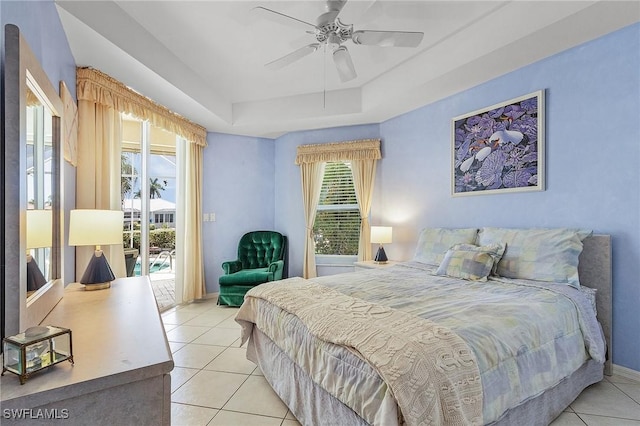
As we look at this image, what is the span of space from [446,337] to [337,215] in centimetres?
342

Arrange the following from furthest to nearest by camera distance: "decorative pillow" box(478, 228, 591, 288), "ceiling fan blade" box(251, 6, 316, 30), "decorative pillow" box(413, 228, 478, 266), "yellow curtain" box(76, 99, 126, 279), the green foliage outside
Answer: the green foliage outside < "decorative pillow" box(413, 228, 478, 266) < "yellow curtain" box(76, 99, 126, 279) < "decorative pillow" box(478, 228, 591, 288) < "ceiling fan blade" box(251, 6, 316, 30)

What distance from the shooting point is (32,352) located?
0.87 meters

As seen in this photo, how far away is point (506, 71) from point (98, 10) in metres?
3.36

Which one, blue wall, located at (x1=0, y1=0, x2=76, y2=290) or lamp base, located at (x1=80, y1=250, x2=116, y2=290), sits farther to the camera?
lamp base, located at (x1=80, y1=250, x2=116, y2=290)

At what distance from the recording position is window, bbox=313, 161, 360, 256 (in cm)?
461

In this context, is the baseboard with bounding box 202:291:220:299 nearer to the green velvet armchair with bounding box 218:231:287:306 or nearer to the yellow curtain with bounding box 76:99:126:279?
the green velvet armchair with bounding box 218:231:287:306

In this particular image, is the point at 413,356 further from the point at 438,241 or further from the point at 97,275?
the point at 438,241

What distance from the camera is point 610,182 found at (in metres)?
2.37

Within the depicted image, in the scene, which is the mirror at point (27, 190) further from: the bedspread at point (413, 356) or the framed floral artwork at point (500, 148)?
the framed floral artwork at point (500, 148)

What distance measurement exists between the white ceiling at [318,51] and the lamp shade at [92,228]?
1286 mm

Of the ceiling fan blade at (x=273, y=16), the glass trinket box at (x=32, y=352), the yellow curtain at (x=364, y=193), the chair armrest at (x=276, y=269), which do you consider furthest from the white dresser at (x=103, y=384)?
the yellow curtain at (x=364, y=193)

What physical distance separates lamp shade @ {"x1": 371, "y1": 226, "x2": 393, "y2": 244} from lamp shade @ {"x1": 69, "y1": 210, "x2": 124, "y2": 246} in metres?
2.71

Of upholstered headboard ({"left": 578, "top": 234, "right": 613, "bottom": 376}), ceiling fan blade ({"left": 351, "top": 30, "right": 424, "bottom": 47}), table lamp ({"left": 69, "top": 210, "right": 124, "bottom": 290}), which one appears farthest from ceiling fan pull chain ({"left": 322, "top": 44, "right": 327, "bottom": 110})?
upholstered headboard ({"left": 578, "top": 234, "right": 613, "bottom": 376})

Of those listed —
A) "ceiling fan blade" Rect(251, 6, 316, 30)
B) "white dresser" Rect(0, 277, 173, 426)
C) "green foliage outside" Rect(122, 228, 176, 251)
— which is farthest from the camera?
"green foliage outside" Rect(122, 228, 176, 251)
